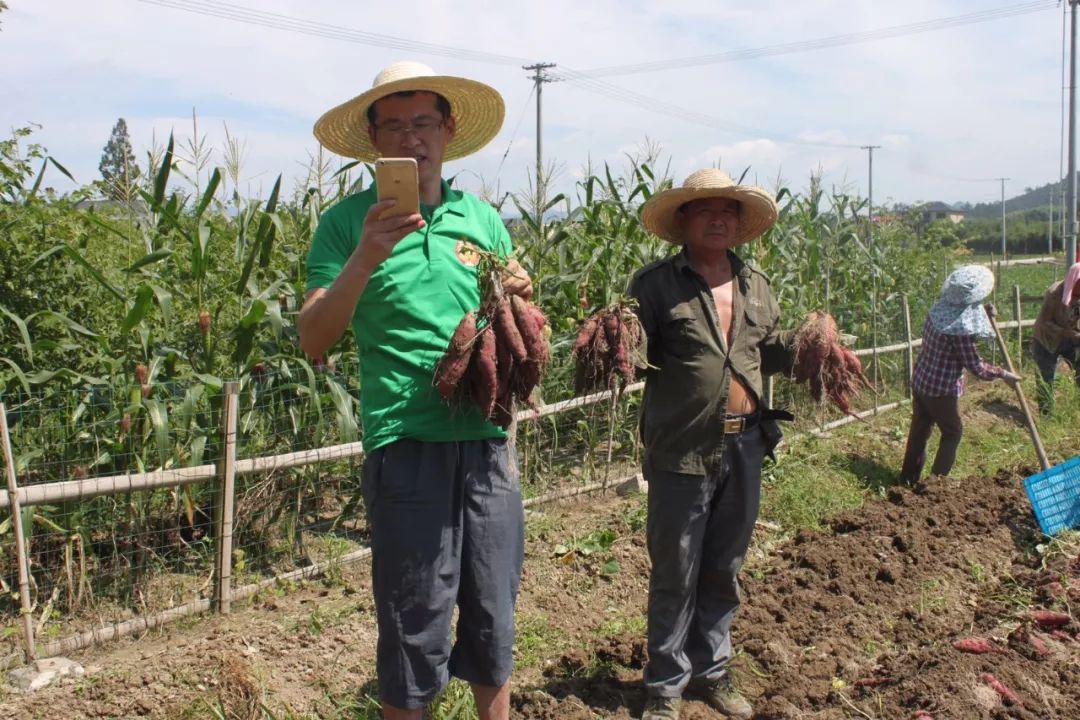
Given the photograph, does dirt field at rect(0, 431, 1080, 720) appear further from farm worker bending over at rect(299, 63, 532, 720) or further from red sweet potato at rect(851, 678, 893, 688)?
farm worker bending over at rect(299, 63, 532, 720)

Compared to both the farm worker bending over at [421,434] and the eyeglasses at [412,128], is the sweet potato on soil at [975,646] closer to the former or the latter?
the farm worker bending over at [421,434]

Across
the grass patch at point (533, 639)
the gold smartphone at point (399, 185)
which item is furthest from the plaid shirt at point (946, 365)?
the gold smartphone at point (399, 185)

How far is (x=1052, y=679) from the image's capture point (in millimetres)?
3445

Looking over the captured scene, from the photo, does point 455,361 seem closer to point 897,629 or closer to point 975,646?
point 975,646

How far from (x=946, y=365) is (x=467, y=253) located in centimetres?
475

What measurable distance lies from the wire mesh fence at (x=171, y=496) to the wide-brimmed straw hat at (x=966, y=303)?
2.75 meters

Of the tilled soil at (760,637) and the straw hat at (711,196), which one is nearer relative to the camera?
the straw hat at (711,196)

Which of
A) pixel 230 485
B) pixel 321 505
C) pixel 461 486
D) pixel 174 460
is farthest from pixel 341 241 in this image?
pixel 321 505

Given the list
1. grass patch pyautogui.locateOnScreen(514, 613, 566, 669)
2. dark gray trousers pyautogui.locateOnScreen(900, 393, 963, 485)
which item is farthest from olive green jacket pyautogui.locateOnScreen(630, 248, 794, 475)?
dark gray trousers pyautogui.locateOnScreen(900, 393, 963, 485)

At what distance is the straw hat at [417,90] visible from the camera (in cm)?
236

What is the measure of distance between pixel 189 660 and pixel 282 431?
4.47 ft

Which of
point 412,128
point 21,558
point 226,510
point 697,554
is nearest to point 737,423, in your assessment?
point 697,554

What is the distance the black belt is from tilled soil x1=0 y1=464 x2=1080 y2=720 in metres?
1.07

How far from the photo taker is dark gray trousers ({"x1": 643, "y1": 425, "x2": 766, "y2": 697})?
324cm
